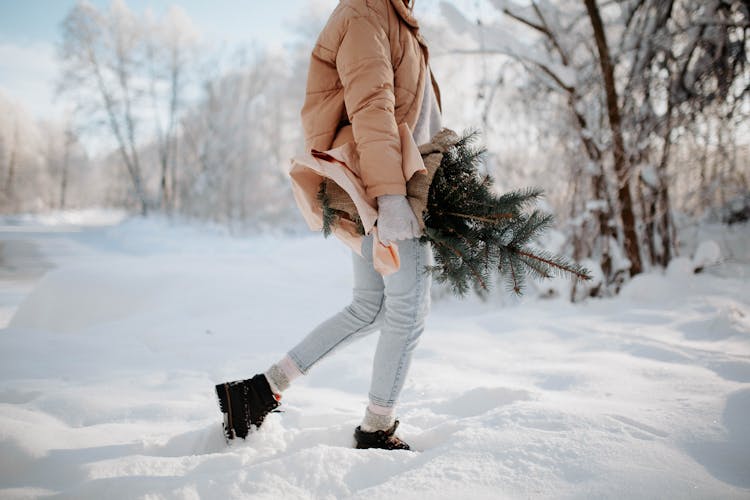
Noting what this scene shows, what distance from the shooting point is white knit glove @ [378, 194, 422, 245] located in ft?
3.49

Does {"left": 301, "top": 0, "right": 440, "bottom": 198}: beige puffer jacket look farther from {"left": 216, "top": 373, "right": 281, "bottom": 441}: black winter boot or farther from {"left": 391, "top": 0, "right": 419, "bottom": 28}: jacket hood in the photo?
{"left": 216, "top": 373, "right": 281, "bottom": 441}: black winter boot

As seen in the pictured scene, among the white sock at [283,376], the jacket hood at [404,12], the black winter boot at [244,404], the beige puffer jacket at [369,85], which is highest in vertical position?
the jacket hood at [404,12]

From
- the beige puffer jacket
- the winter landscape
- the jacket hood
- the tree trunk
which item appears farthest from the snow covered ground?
the jacket hood

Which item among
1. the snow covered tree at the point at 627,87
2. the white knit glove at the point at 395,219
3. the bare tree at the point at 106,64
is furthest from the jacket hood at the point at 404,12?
the bare tree at the point at 106,64

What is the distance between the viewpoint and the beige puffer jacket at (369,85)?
108cm

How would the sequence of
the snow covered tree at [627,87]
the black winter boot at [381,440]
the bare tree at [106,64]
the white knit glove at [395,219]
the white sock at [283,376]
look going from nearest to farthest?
the white knit glove at [395,219]
the black winter boot at [381,440]
the white sock at [283,376]
the snow covered tree at [627,87]
the bare tree at [106,64]

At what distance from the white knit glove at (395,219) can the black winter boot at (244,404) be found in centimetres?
63

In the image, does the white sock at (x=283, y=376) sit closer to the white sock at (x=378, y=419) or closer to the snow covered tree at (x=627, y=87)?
the white sock at (x=378, y=419)

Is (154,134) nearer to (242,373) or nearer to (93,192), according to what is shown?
(242,373)

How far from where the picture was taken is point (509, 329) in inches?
110

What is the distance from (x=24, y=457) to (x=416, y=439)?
3.39 feet

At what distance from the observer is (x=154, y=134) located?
19.1 meters

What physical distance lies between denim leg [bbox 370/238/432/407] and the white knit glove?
105 mm

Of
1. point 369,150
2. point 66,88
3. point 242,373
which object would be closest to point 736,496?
point 369,150
